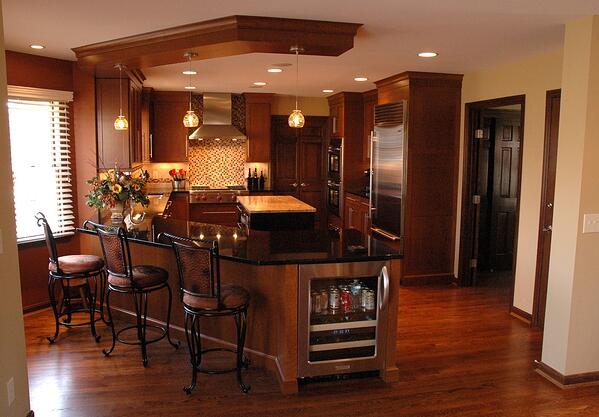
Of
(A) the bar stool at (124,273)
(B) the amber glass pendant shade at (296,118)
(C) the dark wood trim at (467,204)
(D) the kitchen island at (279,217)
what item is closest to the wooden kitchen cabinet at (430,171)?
(C) the dark wood trim at (467,204)

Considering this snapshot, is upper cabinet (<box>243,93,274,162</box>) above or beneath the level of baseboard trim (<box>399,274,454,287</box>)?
above

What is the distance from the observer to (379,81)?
20.3 feet

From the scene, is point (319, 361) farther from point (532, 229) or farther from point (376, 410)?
point (532, 229)

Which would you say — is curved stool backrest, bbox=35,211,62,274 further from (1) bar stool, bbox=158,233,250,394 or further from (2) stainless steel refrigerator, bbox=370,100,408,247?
(2) stainless steel refrigerator, bbox=370,100,408,247

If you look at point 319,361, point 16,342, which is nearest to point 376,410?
point 319,361

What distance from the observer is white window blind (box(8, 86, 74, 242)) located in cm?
468

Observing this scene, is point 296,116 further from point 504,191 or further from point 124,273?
point 504,191

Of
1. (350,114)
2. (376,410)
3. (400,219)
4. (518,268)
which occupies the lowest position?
(376,410)

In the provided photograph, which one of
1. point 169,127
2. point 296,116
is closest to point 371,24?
point 296,116

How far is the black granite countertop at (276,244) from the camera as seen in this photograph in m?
3.22

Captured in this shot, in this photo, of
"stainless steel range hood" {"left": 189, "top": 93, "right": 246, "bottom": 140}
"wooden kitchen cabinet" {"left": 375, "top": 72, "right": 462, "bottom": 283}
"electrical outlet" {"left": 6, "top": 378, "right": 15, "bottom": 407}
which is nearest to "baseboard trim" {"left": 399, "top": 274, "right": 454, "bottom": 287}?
"wooden kitchen cabinet" {"left": 375, "top": 72, "right": 462, "bottom": 283}

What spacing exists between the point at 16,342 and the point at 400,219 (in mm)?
4185

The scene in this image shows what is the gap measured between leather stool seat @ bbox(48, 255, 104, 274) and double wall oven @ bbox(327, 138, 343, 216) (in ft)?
14.7

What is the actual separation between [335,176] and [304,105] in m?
1.40
